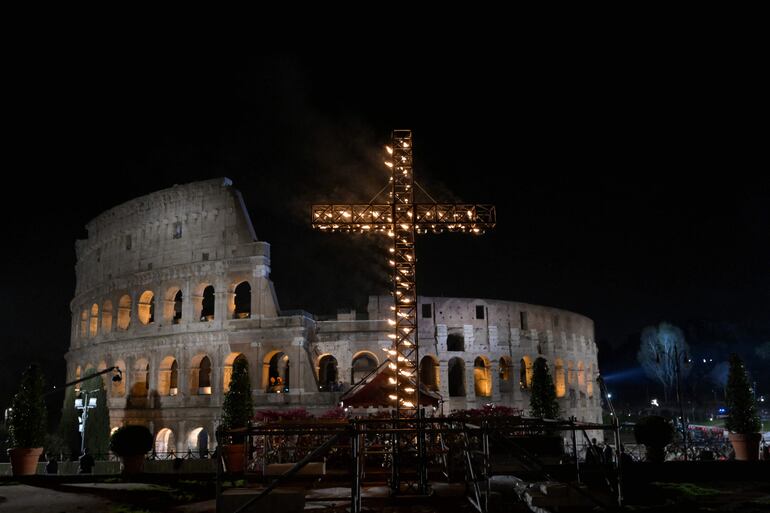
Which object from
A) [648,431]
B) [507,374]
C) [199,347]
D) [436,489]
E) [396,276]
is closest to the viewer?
[436,489]

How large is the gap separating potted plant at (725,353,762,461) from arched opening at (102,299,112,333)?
32.7m

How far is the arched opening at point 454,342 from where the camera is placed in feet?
129

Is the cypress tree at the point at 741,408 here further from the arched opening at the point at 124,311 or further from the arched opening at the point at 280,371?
the arched opening at the point at 124,311

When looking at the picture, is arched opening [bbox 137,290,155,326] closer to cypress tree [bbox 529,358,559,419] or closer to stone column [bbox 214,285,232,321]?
stone column [bbox 214,285,232,321]

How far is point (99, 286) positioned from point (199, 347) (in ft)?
31.9

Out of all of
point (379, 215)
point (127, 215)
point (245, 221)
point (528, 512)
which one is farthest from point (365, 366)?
point (528, 512)

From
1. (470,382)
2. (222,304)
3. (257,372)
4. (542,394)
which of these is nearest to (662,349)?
(470,382)

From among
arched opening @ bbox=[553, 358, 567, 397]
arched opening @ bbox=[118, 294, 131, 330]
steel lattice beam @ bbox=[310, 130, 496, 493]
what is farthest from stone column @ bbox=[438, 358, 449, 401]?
arched opening @ bbox=[118, 294, 131, 330]

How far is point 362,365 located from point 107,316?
1578cm

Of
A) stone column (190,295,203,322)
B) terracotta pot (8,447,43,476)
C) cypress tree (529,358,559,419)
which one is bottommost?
terracotta pot (8,447,43,476)

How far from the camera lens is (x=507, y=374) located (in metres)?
40.3

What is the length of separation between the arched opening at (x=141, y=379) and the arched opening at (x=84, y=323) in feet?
21.7

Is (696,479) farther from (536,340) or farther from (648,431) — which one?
(536,340)

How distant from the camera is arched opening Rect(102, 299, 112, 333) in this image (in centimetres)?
3806
